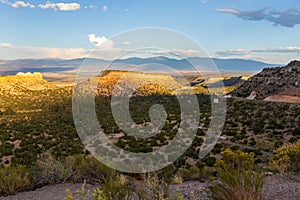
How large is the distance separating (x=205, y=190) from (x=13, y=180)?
5.54 m

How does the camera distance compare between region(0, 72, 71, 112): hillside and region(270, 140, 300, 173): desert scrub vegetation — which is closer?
region(270, 140, 300, 173): desert scrub vegetation

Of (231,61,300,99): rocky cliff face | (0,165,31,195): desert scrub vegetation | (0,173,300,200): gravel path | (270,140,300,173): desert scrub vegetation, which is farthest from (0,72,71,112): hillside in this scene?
(270,140,300,173): desert scrub vegetation

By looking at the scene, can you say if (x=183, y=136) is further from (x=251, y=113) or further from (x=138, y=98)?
(x=138, y=98)

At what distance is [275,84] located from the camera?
4634cm

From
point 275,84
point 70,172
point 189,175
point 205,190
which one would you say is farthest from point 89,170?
point 275,84

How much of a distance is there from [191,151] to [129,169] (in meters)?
9.15

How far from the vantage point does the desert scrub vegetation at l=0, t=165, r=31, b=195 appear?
8484 millimetres

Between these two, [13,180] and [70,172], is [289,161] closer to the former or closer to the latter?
[70,172]

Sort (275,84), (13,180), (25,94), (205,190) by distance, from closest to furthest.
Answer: (205,190) → (13,180) → (275,84) → (25,94)

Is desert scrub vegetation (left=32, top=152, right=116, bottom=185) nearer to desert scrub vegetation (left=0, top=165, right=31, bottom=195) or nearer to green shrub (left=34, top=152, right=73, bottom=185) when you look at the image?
green shrub (left=34, top=152, right=73, bottom=185)

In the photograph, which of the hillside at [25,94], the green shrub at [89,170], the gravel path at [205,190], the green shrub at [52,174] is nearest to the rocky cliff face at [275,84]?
the gravel path at [205,190]

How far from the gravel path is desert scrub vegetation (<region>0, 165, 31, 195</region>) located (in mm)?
289

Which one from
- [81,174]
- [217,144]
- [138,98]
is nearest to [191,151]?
[217,144]

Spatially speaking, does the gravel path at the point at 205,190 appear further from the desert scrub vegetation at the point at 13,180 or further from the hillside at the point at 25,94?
the hillside at the point at 25,94
